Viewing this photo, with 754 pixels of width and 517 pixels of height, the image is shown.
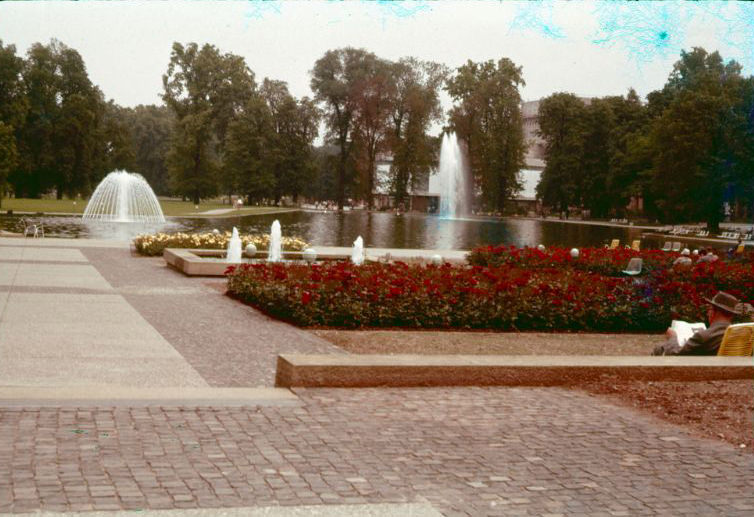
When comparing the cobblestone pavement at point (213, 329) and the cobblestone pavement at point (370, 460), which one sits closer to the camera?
the cobblestone pavement at point (370, 460)

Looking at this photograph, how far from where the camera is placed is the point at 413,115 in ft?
118

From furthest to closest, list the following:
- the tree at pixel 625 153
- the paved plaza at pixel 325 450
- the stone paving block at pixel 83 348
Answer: the tree at pixel 625 153 < the stone paving block at pixel 83 348 < the paved plaza at pixel 325 450

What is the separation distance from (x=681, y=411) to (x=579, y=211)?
265 feet

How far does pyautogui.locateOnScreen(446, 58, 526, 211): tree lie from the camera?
38.8 meters

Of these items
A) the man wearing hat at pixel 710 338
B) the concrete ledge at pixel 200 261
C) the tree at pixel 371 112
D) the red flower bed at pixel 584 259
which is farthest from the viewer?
the tree at pixel 371 112

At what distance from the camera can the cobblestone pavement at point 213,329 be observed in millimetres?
8203

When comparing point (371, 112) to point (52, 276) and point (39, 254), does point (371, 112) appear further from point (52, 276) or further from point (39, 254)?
point (52, 276)

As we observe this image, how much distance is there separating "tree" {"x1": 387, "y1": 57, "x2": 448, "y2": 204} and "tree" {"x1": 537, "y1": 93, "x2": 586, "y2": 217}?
28.3 m

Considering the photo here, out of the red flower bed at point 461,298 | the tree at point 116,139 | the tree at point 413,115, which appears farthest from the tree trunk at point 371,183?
the red flower bed at point 461,298

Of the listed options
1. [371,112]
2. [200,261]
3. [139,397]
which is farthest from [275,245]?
[371,112]

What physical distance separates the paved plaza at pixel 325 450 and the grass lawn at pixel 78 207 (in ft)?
138

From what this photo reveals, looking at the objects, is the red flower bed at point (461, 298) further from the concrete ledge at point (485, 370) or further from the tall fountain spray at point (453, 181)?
the tall fountain spray at point (453, 181)

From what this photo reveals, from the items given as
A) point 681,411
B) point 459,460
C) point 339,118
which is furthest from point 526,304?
point 339,118

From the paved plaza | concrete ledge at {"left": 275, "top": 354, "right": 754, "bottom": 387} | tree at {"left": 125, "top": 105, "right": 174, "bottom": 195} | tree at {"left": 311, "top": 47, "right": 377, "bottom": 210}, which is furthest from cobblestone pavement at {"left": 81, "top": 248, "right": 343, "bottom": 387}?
tree at {"left": 125, "top": 105, "right": 174, "bottom": 195}
